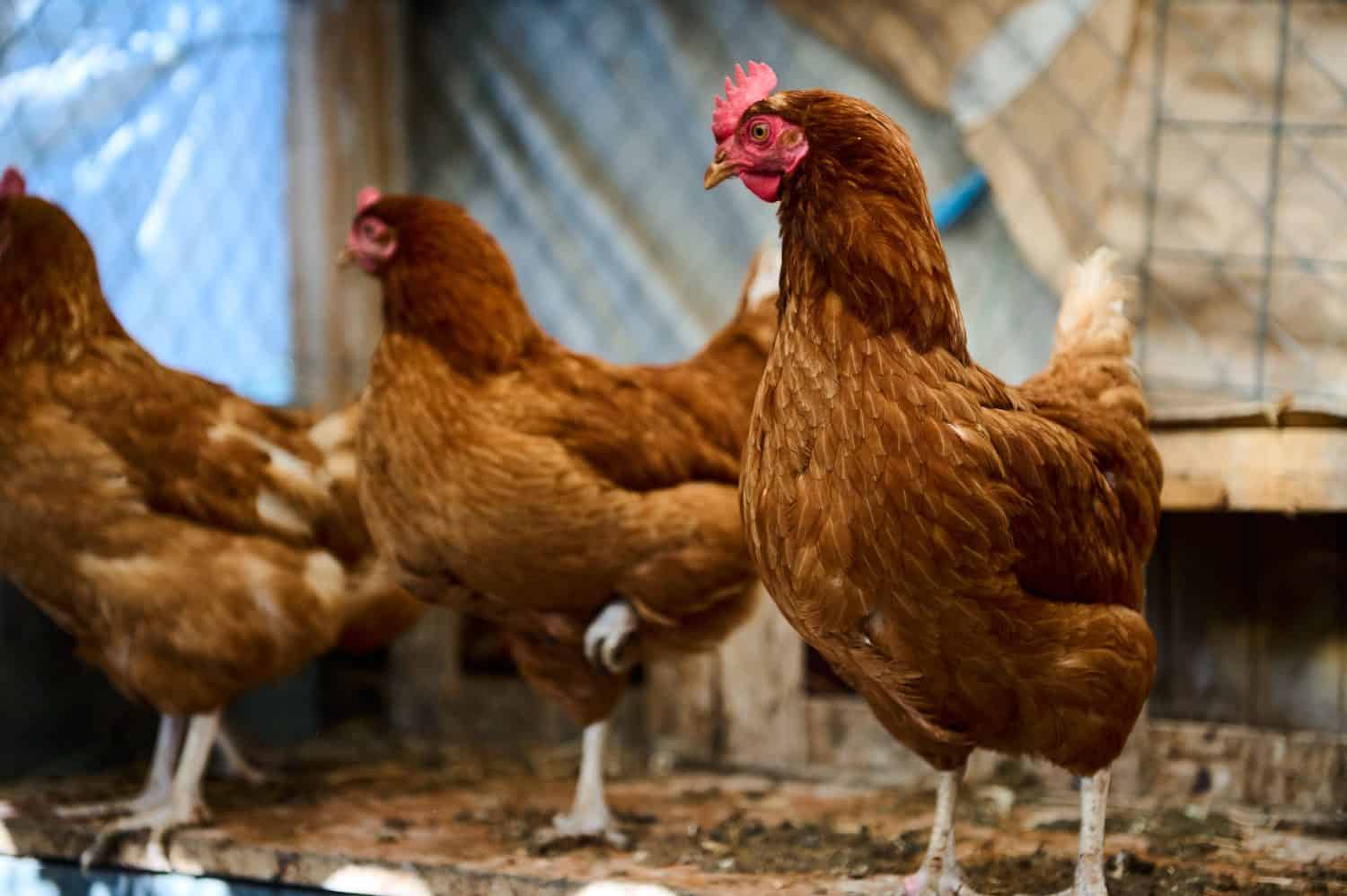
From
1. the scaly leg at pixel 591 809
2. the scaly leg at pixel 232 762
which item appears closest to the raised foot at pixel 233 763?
the scaly leg at pixel 232 762

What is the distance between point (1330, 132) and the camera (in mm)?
2617

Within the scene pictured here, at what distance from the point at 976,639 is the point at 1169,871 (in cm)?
73

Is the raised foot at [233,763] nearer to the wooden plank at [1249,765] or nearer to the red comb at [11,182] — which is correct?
the red comb at [11,182]

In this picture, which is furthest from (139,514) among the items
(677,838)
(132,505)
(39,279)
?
(677,838)

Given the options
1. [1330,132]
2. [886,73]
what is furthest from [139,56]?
[1330,132]

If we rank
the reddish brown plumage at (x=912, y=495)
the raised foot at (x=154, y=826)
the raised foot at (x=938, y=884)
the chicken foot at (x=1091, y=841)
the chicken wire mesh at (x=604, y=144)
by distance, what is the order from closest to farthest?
the reddish brown plumage at (x=912, y=495), the chicken foot at (x=1091, y=841), the raised foot at (x=938, y=884), the raised foot at (x=154, y=826), the chicken wire mesh at (x=604, y=144)

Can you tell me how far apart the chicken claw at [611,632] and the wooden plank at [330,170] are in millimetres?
1153

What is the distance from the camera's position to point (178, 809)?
2.43 meters

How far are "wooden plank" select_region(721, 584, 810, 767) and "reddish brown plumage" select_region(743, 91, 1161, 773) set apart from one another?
3.43 feet

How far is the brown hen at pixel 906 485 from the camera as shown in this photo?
65.0 inches

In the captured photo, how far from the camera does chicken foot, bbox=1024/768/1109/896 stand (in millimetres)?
1865

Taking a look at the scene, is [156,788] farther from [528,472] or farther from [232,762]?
[528,472]

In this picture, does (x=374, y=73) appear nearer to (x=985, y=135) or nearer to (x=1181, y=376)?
(x=985, y=135)

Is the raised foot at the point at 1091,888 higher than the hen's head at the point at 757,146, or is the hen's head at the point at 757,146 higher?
the hen's head at the point at 757,146
